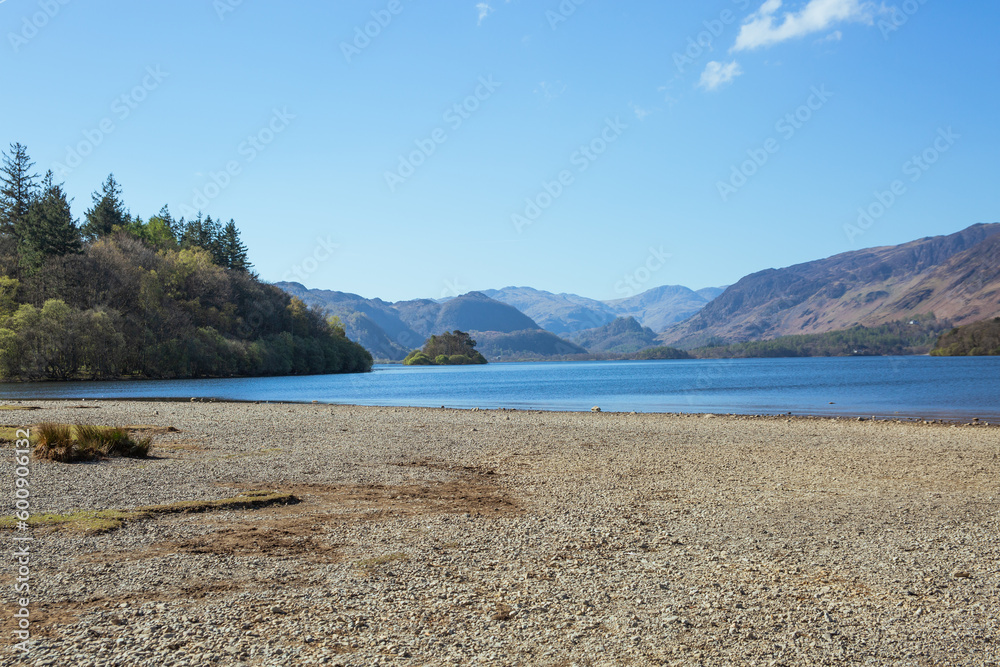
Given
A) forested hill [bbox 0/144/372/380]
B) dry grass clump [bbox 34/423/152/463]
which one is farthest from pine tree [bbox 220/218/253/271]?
dry grass clump [bbox 34/423/152/463]

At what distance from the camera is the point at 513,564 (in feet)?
26.0

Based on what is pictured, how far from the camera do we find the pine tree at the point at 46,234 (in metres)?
83.6

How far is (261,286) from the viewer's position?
411 ft

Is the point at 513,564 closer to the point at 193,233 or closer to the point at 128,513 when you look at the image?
the point at 128,513

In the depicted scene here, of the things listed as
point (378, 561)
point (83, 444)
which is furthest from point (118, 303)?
point (378, 561)

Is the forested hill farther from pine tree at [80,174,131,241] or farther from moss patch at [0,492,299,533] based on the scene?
moss patch at [0,492,299,533]

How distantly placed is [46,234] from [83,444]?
85.1 meters

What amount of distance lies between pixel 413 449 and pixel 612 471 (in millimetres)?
6469

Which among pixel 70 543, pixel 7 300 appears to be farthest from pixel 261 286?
pixel 70 543

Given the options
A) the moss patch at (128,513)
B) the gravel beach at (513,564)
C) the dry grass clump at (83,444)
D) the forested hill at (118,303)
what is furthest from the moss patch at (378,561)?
the forested hill at (118,303)

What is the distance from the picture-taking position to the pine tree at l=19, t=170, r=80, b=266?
83.6m

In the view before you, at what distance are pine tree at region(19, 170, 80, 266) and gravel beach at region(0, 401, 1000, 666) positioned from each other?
272 ft

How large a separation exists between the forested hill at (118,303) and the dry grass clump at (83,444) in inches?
2636

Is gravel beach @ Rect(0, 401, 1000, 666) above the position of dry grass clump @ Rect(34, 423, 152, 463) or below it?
below
